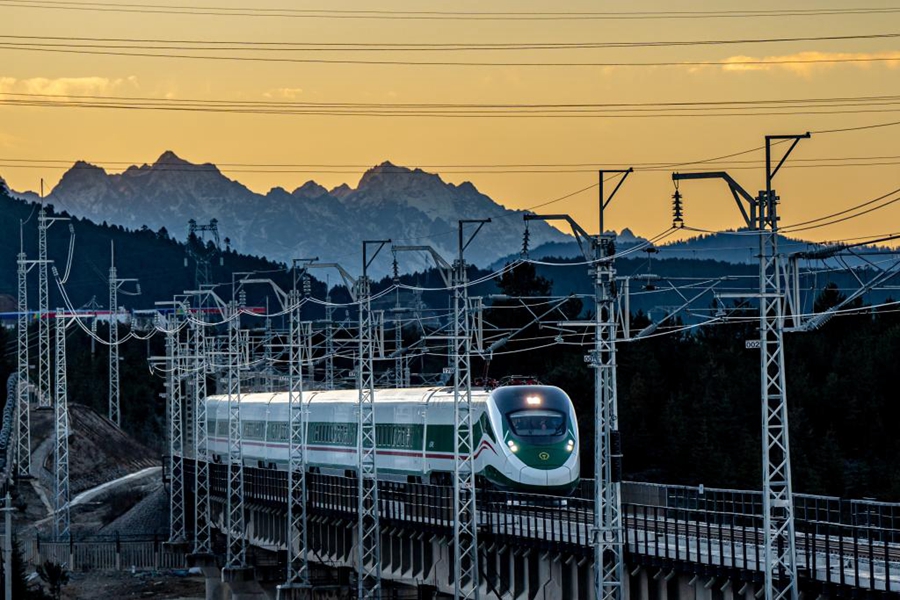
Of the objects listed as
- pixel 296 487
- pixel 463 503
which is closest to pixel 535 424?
pixel 463 503

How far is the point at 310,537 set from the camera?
76.7 metres

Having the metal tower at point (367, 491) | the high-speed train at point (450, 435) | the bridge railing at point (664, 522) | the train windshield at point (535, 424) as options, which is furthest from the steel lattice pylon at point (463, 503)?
the train windshield at point (535, 424)

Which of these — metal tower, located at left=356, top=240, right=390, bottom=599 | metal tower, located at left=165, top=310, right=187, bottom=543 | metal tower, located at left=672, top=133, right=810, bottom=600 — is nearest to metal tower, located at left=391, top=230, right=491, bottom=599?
metal tower, located at left=356, top=240, right=390, bottom=599

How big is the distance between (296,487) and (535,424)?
1604 cm

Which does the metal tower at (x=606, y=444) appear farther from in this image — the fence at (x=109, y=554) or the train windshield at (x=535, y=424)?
the fence at (x=109, y=554)

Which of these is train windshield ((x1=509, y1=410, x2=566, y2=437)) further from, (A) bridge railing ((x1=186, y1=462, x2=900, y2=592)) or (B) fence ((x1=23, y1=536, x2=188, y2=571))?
(B) fence ((x1=23, y1=536, x2=188, y2=571))

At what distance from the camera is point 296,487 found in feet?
249

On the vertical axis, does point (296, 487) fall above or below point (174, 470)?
above

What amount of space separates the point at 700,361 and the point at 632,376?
22.3 feet

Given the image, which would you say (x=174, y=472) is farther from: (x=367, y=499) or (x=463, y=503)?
(x=463, y=503)

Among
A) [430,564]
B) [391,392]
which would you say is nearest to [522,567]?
[430,564]

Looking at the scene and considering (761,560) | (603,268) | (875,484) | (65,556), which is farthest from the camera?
(65,556)

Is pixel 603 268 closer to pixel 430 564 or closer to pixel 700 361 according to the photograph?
pixel 430 564

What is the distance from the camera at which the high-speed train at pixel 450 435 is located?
63000mm
